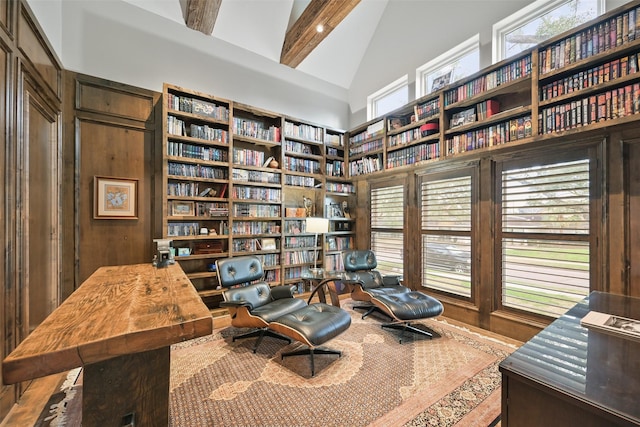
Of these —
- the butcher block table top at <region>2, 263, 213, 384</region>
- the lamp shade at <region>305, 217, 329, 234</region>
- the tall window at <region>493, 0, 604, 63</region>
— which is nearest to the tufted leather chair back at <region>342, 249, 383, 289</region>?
the lamp shade at <region>305, 217, 329, 234</region>

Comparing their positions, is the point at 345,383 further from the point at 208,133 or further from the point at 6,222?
the point at 208,133

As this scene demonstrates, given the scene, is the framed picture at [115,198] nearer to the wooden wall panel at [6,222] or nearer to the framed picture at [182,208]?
the framed picture at [182,208]

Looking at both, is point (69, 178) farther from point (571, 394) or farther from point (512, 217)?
point (512, 217)

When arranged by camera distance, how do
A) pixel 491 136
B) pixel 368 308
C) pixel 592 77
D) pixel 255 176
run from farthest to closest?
pixel 255 176
pixel 368 308
pixel 491 136
pixel 592 77

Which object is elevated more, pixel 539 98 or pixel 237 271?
Result: pixel 539 98

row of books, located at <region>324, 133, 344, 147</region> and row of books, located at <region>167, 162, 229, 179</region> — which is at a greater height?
row of books, located at <region>324, 133, 344, 147</region>

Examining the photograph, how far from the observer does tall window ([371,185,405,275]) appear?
4152mm

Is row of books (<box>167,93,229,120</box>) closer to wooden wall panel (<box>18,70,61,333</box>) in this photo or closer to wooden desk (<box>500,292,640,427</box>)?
wooden wall panel (<box>18,70,61,333</box>)

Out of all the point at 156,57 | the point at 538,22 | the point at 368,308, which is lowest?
the point at 368,308

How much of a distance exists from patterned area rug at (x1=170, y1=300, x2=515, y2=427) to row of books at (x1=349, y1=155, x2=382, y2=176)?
2.57m

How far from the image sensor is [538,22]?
9.59 feet

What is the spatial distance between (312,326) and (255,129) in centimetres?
294

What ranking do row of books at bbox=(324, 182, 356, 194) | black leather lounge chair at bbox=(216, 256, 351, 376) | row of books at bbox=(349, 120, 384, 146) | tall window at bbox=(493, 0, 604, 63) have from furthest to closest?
row of books at bbox=(324, 182, 356, 194) < row of books at bbox=(349, 120, 384, 146) < tall window at bbox=(493, 0, 604, 63) < black leather lounge chair at bbox=(216, 256, 351, 376)

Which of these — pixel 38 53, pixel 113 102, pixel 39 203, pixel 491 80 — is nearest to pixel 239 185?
pixel 113 102
